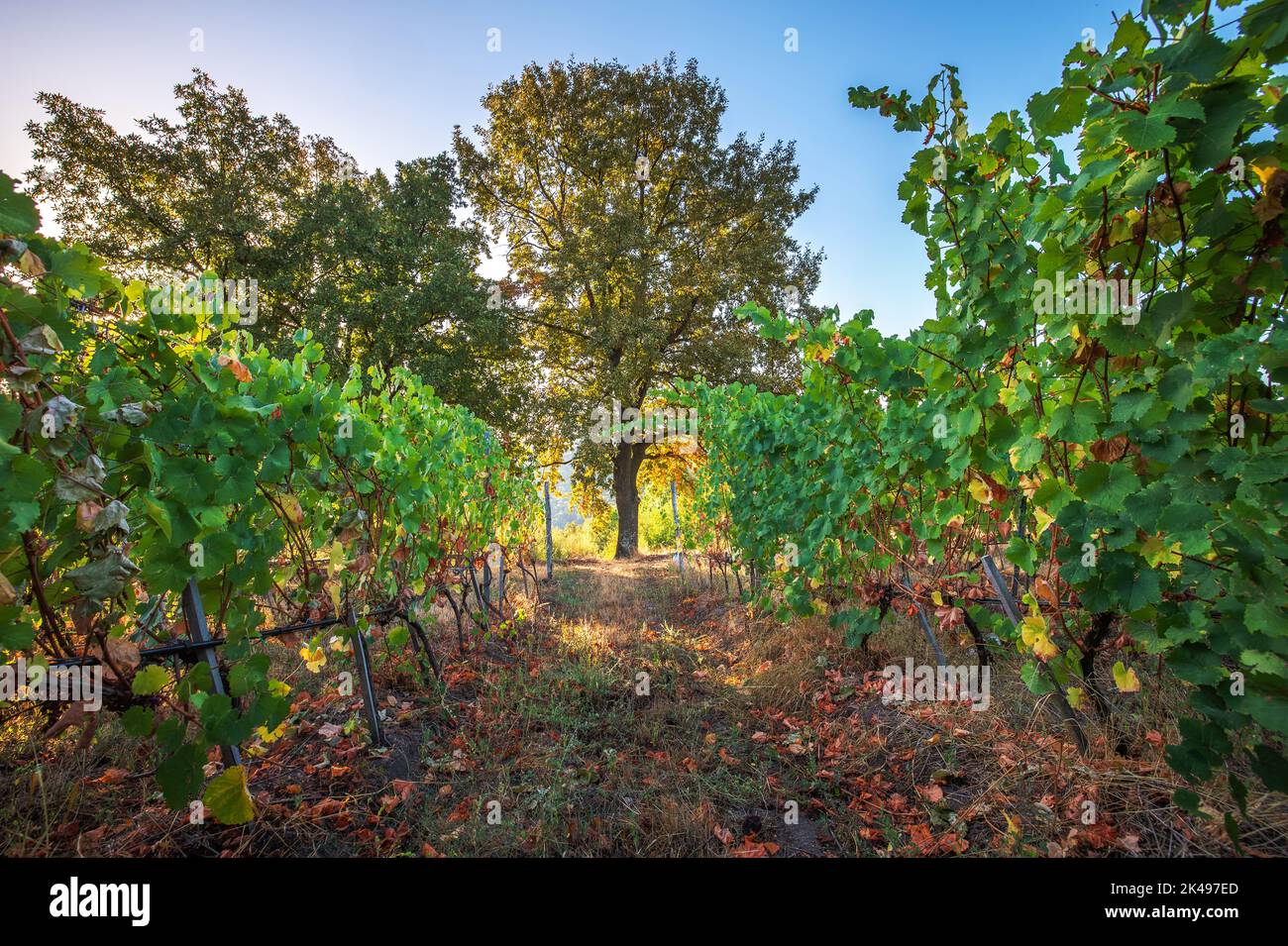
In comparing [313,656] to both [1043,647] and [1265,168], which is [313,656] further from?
[1265,168]

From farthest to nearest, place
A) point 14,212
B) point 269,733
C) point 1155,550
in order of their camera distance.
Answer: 1. point 269,733
2. point 1155,550
3. point 14,212

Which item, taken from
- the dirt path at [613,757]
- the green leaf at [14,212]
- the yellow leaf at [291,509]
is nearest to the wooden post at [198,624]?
the yellow leaf at [291,509]

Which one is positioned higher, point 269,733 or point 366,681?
point 269,733

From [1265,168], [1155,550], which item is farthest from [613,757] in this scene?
[1265,168]

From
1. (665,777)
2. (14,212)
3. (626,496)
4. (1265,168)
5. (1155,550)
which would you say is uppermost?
(1265,168)

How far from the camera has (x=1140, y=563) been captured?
166 centimetres

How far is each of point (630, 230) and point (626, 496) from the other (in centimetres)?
722

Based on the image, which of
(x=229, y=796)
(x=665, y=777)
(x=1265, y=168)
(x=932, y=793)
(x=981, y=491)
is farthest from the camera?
(x=665, y=777)

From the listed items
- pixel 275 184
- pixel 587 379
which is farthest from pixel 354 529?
pixel 275 184

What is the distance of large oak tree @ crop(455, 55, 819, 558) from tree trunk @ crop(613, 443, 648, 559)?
41mm

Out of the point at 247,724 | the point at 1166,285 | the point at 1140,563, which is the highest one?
the point at 1166,285

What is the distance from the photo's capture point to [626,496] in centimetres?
1553

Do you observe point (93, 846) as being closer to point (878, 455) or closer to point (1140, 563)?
point (1140, 563)
